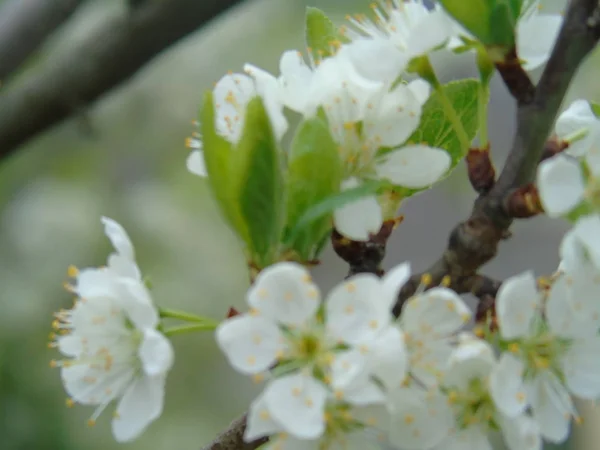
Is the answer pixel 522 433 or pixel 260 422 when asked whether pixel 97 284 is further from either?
pixel 522 433

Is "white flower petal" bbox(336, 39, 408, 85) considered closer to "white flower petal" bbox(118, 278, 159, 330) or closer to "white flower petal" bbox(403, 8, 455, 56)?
"white flower petal" bbox(403, 8, 455, 56)

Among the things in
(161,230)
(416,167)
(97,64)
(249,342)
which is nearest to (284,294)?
(249,342)

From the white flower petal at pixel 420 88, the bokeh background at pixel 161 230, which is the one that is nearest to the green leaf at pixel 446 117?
the white flower petal at pixel 420 88

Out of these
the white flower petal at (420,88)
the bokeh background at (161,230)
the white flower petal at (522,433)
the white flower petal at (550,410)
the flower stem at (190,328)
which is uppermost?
the white flower petal at (420,88)

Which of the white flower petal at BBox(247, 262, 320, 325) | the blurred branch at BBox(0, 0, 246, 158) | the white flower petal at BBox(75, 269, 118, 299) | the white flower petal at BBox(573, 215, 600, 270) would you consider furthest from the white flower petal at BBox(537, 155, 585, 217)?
the blurred branch at BBox(0, 0, 246, 158)

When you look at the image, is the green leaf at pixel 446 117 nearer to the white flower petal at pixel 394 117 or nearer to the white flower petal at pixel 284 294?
the white flower petal at pixel 394 117

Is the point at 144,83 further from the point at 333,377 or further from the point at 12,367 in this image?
the point at 333,377
